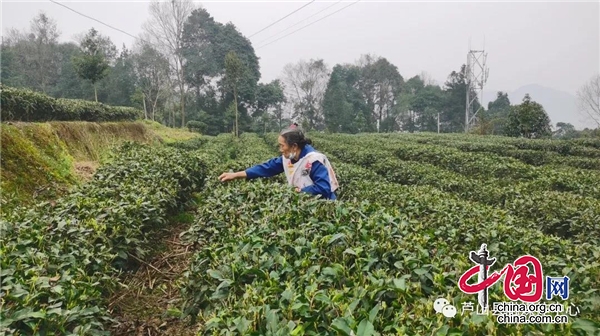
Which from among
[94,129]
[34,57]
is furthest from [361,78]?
[94,129]

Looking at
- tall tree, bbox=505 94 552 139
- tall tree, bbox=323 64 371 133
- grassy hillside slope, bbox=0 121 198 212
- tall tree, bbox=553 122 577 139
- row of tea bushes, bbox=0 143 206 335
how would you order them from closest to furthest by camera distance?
row of tea bushes, bbox=0 143 206 335 < grassy hillside slope, bbox=0 121 198 212 < tall tree, bbox=505 94 552 139 < tall tree, bbox=323 64 371 133 < tall tree, bbox=553 122 577 139

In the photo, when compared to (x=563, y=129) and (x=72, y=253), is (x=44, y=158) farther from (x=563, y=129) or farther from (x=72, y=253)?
(x=563, y=129)

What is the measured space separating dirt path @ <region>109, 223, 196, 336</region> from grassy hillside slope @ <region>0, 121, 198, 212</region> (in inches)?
60.2

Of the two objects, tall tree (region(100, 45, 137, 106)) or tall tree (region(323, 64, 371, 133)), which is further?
tall tree (region(323, 64, 371, 133))

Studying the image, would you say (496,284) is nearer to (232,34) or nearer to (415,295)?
(415,295)

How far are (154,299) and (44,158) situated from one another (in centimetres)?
469

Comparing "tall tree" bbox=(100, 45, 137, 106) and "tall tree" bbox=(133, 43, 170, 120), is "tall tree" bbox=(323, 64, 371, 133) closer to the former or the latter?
"tall tree" bbox=(133, 43, 170, 120)

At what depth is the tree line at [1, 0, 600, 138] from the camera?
35281 mm

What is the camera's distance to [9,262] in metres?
1.99

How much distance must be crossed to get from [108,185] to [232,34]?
43.8 meters

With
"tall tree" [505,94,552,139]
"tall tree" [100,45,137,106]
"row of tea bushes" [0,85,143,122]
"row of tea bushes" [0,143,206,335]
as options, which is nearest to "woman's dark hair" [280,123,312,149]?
"row of tea bushes" [0,143,206,335]

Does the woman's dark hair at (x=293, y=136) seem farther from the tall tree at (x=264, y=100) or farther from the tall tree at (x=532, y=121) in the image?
the tall tree at (x=264, y=100)

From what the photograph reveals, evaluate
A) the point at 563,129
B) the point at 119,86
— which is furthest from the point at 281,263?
the point at 563,129

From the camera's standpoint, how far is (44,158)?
253 inches
